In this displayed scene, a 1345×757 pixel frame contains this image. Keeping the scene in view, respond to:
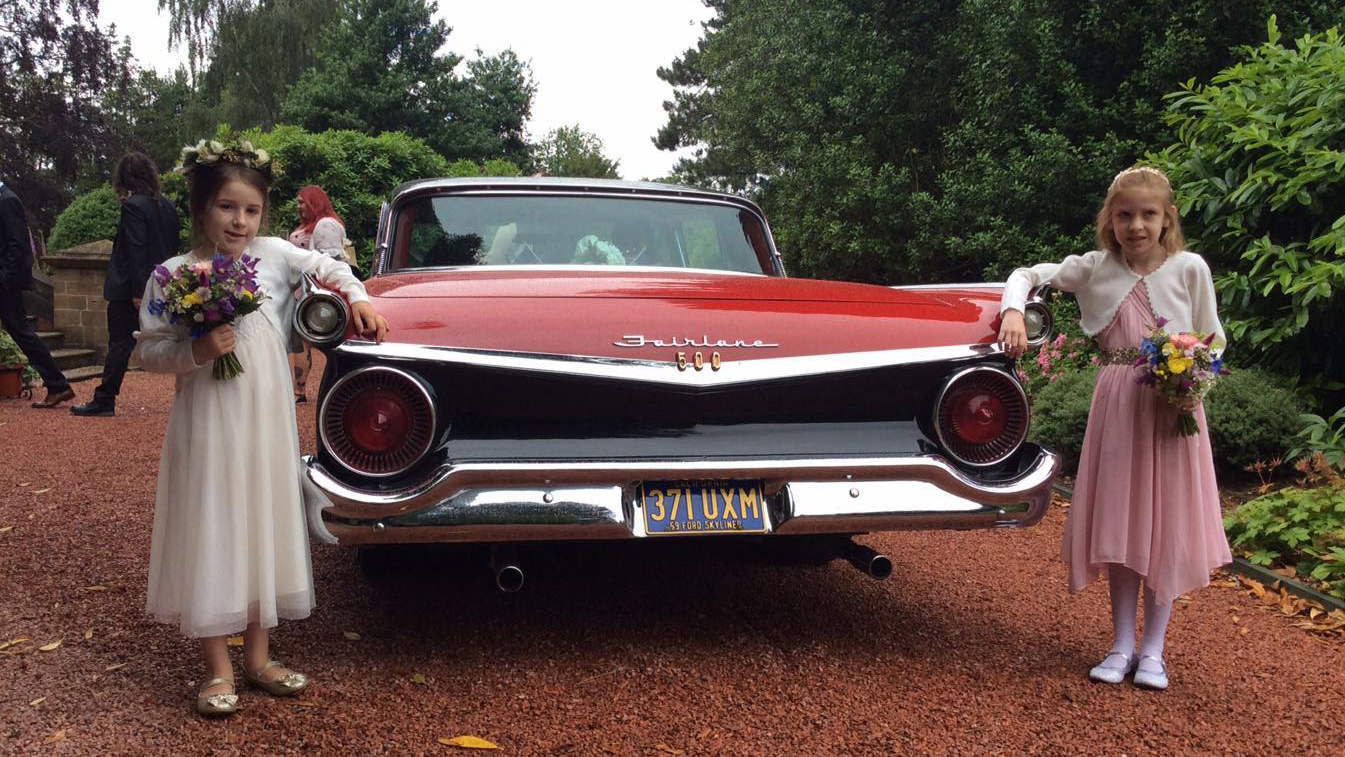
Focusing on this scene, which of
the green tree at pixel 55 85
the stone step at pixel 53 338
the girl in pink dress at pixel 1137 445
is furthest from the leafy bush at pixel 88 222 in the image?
the girl in pink dress at pixel 1137 445

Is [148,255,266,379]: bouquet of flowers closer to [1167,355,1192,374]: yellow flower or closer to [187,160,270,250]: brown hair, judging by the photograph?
[187,160,270,250]: brown hair

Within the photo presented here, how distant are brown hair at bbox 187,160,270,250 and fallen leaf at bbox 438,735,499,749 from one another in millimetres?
1507

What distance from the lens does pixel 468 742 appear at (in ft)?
8.86

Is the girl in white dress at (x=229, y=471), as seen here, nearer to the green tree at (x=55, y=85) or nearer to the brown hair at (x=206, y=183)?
the brown hair at (x=206, y=183)

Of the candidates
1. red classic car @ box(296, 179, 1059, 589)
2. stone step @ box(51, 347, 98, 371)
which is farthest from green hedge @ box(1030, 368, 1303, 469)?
stone step @ box(51, 347, 98, 371)

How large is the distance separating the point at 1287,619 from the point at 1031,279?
192cm

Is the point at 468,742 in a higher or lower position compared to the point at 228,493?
lower

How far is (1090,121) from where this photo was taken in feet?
34.6

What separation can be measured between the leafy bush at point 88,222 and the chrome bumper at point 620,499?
54.4ft

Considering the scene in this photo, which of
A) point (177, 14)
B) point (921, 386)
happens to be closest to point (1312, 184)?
point (921, 386)

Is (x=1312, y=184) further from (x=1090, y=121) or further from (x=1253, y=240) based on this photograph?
(x=1090, y=121)

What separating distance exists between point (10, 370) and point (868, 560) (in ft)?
26.9

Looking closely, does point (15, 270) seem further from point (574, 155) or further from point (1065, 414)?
point (574, 155)

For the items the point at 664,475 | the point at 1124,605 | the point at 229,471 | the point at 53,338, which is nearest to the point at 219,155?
the point at 229,471
